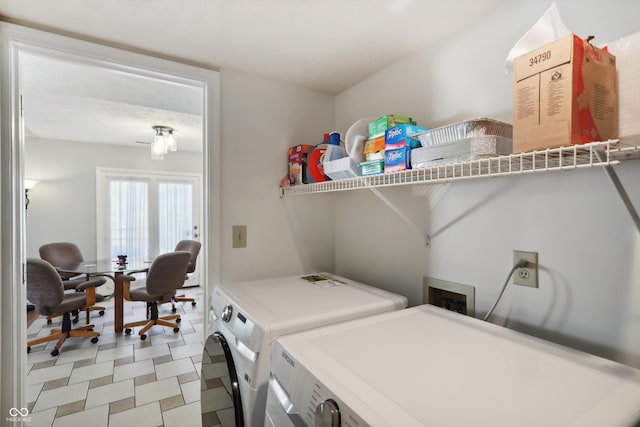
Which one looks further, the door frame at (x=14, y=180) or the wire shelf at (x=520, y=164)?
the door frame at (x=14, y=180)

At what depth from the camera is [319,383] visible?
73 centimetres

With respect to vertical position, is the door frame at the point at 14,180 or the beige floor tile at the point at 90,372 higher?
the door frame at the point at 14,180

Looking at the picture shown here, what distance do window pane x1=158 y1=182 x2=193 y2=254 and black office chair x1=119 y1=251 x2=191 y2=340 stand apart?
1.90 meters

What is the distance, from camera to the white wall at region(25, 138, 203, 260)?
14.3ft

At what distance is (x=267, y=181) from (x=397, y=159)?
3.10ft

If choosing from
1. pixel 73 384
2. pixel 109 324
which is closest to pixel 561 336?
pixel 73 384

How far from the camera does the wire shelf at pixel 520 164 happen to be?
0.67 m

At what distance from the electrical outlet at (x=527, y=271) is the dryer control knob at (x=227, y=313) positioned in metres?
1.09

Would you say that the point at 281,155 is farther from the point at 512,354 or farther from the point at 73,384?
the point at 73,384

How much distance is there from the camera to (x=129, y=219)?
196 inches

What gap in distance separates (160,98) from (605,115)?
8.66 feet

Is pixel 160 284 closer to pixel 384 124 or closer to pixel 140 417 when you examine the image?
pixel 140 417

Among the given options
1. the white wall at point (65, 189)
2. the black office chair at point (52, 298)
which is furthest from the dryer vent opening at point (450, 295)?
the white wall at point (65, 189)

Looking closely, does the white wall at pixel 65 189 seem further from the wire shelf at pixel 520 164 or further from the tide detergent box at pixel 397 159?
the tide detergent box at pixel 397 159
